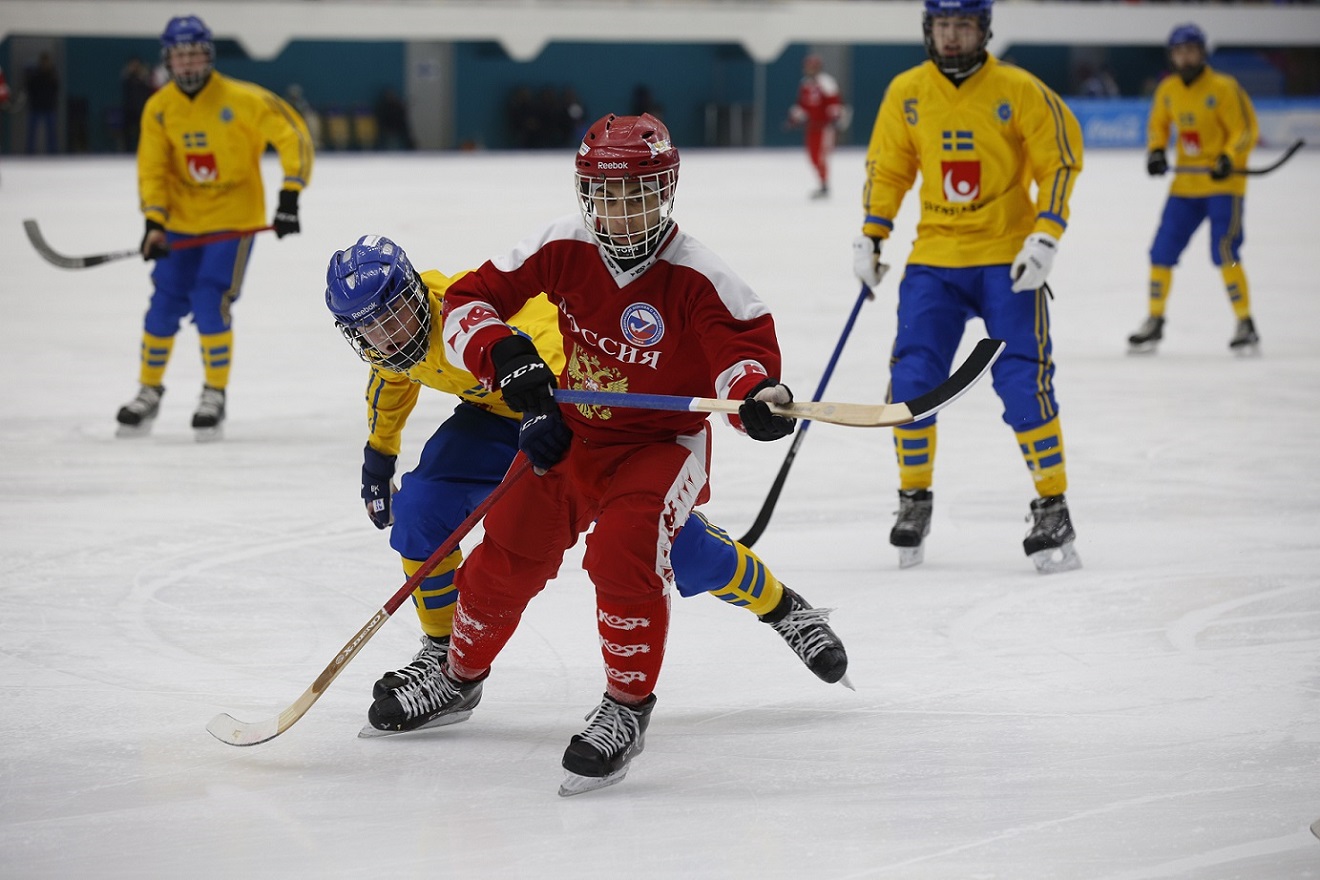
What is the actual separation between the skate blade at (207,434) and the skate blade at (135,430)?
0.21 metres

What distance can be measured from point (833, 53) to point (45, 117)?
13511mm

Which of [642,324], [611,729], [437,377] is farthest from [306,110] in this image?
[611,729]

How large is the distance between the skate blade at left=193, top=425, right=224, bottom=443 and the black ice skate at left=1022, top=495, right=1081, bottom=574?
9.69 ft

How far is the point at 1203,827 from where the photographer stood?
2469mm

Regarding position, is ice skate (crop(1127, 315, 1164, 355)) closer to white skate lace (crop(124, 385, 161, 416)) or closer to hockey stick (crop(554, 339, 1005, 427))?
white skate lace (crop(124, 385, 161, 416))

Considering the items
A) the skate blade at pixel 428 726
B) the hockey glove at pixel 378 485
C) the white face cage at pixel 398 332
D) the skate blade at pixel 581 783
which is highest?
the white face cage at pixel 398 332

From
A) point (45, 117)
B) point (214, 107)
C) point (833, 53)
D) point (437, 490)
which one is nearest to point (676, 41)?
point (833, 53)

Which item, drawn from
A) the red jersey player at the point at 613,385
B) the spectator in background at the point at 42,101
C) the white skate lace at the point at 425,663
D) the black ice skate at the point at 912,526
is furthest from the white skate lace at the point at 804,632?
the spectator in background at the point at 42,101

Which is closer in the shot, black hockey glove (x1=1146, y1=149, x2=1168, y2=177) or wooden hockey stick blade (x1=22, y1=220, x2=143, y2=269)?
wooden hockey stick blade (x1=22, y1=220, x2=143, y2=269)

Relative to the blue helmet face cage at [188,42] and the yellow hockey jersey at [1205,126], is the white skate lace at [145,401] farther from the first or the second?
the yellow hockey jersey at [1205,126]

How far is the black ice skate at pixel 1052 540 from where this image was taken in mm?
4094

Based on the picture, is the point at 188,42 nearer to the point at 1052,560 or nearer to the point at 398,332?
the point at 398,332

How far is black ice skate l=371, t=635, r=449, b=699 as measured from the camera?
2932 millimetres

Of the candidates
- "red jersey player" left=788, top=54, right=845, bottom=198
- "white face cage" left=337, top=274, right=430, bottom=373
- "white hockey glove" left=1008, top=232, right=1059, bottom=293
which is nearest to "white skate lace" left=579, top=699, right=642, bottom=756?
"white face cage" left=337, top=274, right=430, bottom=373
